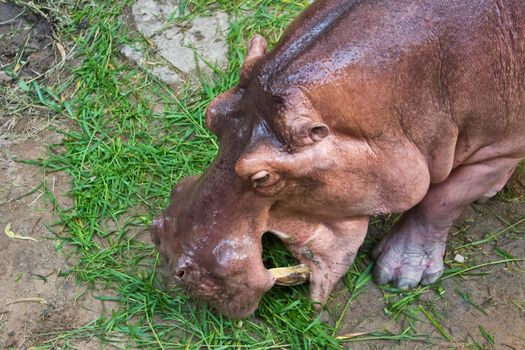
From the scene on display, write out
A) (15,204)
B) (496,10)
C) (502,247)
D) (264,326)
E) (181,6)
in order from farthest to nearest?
(181,6) → (15,204) → (502,247) → (264,326) → (496,10)

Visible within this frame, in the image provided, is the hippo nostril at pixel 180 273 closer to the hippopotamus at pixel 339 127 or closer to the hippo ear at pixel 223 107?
the hippopotamus at pixel 339 127

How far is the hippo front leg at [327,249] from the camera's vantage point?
2.85m

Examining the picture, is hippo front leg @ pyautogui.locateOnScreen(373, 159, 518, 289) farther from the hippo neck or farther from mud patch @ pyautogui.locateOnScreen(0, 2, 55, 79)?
mud patch @ pyautogui.locateOnScreen(0, 2, 55, 79)

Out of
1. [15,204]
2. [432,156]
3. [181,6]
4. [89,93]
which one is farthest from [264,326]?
[181,6]

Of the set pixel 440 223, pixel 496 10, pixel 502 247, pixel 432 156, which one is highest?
pixel 496 10

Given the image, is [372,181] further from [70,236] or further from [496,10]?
[70,236]

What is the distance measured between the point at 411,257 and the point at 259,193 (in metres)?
0.94

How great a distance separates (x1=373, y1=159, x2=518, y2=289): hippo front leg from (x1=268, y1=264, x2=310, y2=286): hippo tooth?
1.38 feet

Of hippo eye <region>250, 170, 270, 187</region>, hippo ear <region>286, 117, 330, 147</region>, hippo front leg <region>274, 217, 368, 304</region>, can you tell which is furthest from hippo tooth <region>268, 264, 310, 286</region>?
hippo ear <region>286, 117, 330, 147</region>

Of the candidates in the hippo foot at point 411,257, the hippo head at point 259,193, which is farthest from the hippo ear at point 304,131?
the hippo foot at point 411,257

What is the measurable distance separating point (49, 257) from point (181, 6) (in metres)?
1.67

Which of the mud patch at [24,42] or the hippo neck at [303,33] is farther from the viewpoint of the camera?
the mud patch at [24,42]

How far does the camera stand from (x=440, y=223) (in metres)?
3.12

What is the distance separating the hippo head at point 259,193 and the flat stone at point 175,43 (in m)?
1.39
